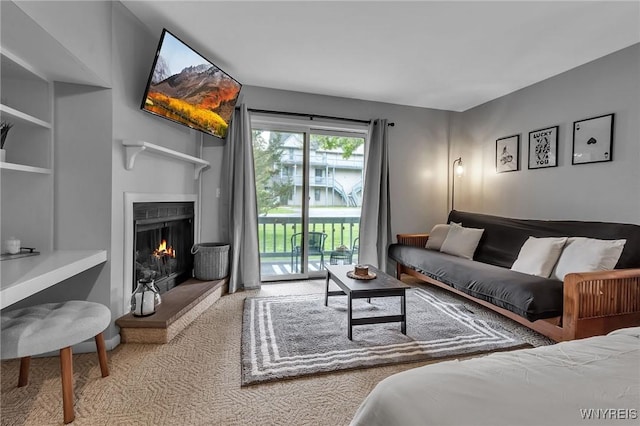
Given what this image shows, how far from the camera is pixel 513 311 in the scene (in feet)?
7.27

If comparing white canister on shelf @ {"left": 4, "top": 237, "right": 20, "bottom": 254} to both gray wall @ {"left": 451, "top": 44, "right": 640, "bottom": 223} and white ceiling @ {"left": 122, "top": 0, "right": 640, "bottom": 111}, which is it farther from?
gray wall @ {"left": 451, "top": 44, "right": 640, "bottom": 223}

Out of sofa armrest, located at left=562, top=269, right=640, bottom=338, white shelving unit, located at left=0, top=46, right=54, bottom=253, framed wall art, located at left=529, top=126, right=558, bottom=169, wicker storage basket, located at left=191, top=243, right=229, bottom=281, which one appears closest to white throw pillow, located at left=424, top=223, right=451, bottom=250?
framed wall art, located at left=529, top=126, right=558, bottom=169

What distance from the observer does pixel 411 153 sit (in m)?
4.21

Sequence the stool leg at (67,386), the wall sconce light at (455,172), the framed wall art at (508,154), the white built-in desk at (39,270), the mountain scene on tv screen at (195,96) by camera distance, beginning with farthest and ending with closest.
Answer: the wall sconce light at (455,172), the framed wall art at (508,154), the mountain scene on tv screen at (195,96), the stool leg at (67,386), the white built-in desk at (39,270)

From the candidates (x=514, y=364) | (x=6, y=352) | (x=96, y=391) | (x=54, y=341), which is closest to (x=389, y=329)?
(x=514, y=364)

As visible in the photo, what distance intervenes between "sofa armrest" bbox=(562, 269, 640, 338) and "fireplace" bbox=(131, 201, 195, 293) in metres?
2.97

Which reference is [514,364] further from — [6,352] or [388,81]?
[388,81]

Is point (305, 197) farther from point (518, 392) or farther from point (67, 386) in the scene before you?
point (518, 392)

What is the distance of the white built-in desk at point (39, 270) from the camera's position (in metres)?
1.25

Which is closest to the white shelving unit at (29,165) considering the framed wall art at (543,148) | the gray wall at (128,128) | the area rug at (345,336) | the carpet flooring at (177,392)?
the gray wall at (128,128)

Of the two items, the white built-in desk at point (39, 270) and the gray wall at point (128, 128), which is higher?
the gray wall at point (128, 128)

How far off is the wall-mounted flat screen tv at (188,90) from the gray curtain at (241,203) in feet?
0.65

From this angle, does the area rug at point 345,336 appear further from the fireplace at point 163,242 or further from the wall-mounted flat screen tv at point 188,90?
the wall-mounted flat screen tv at point 188,90

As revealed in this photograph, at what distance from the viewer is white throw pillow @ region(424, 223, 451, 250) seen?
369 centimetres
